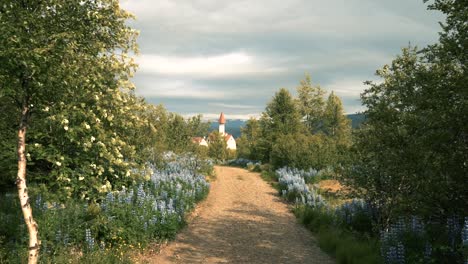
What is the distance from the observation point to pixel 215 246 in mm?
10305

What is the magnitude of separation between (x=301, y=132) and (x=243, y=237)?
32.5 m

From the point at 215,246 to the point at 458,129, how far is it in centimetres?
703

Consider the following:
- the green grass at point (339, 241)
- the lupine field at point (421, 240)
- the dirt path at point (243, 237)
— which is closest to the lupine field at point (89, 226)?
the dirt path at point (243, 237)

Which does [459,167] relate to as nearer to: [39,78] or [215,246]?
[215,246]

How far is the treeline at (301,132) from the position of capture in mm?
26859

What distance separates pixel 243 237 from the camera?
11188 millimetres

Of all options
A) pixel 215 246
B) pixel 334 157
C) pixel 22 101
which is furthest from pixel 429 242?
pixel 334 157

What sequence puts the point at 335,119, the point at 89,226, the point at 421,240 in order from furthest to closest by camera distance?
the point at 335,119 → the point at 89,226 → the point at 421,240

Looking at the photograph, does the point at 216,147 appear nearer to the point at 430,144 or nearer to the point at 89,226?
the point at 89,226

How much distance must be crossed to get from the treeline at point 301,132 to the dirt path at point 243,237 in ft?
10.6

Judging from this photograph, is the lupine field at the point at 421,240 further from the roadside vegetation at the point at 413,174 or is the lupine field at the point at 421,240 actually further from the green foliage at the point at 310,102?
the green foliage at the point at 310,102

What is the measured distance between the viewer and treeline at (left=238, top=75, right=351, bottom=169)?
2686 centimetres

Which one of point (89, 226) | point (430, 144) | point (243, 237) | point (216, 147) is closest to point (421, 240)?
point (430, 144)

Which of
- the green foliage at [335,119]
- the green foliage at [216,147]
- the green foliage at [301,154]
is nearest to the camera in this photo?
the green foliage at [301,154]
